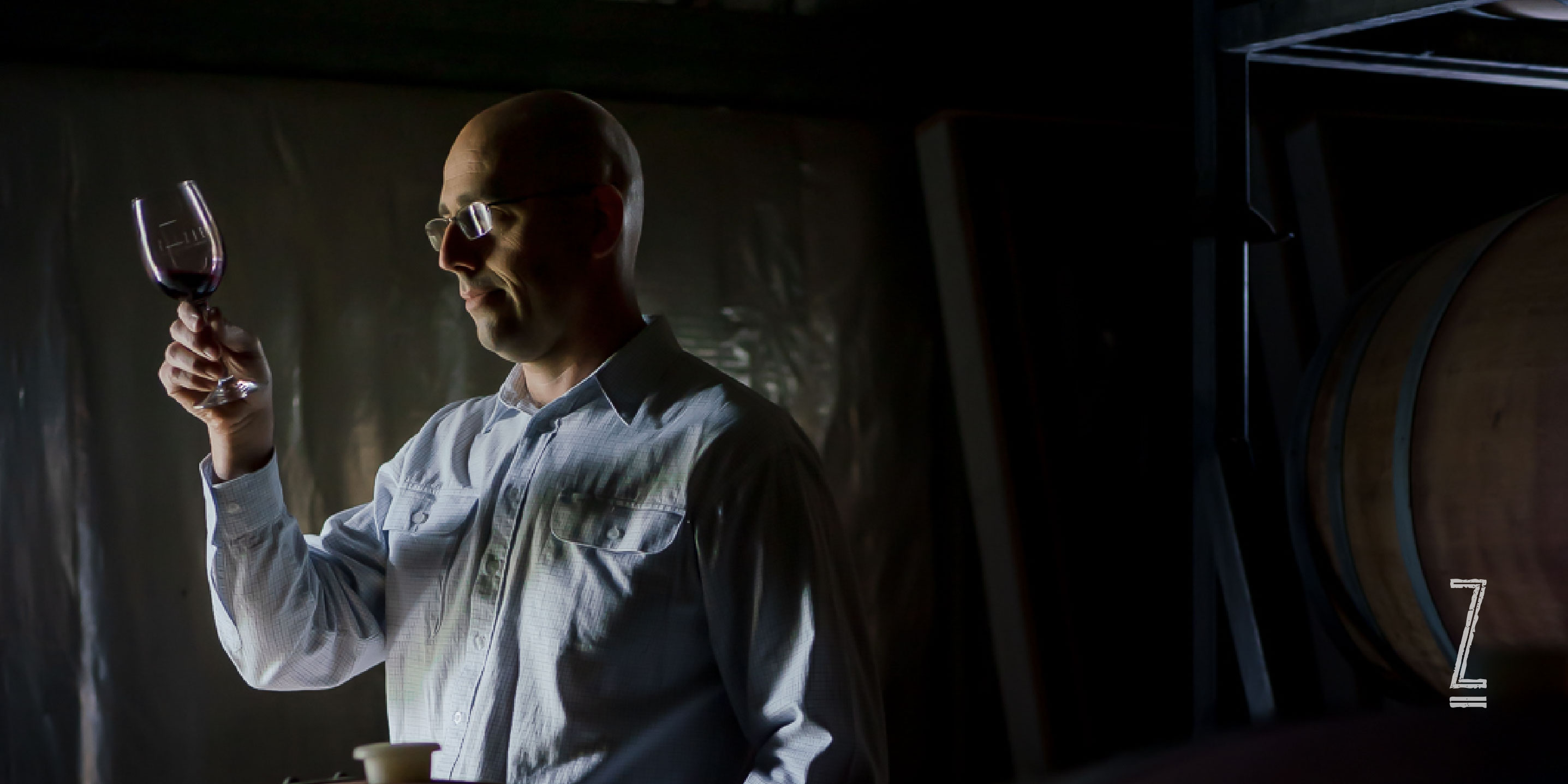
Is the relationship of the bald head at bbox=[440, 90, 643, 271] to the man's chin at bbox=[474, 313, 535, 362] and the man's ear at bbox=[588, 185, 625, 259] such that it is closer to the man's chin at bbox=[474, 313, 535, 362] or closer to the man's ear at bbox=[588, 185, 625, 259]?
the man's ear at bbox=[588, 185, 625, 259]

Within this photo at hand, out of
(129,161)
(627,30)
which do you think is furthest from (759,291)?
(129,161)

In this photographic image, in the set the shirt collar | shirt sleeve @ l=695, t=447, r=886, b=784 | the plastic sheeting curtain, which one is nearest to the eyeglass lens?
the shirt collar

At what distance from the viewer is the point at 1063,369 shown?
10.6ft

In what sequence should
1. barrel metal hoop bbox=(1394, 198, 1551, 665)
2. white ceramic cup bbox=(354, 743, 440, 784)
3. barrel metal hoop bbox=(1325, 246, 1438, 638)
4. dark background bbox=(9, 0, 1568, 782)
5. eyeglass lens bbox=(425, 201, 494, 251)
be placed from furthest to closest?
1. dark background bbox=(9, 0, 1568, 782)
2. barrel metal hoop bbox=(1325, 246, 1438, 638)
3. barrel metal hoop bbox=(1394, 198, 1551, 665)
4. eyeglass lens bbox=(425, 201, 494, 251)
5. white ceramic cup bbox=(354, 743, 440, 784)

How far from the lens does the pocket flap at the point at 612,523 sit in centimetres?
168

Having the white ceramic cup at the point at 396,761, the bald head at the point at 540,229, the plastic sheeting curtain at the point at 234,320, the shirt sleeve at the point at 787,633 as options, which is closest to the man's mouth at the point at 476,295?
the bald head at the point at 540,229

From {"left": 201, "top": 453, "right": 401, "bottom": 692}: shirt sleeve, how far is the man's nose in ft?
1.22

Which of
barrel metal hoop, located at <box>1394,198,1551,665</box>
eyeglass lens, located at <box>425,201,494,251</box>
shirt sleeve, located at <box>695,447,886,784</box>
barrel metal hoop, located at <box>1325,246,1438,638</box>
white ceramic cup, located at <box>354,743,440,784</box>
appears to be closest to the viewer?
white ceramic cup, located at <box>354,743,440,784</box>

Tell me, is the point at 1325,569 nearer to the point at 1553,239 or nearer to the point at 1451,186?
the point at 1553,239

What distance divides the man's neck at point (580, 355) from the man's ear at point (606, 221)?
108 mm

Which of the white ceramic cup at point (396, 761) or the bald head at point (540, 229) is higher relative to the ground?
the bald head at point (540, 229)

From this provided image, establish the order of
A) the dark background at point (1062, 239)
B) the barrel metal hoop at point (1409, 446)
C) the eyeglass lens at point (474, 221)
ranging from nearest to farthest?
the eyeglass lens at point (474, 221) → the barrel metal hoop at point (1409, 446) → the dark background at point (1062, 239)

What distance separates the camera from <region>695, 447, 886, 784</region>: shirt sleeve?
1.57 m

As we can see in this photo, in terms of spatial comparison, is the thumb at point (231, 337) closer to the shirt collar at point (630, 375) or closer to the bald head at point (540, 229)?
the bald head at point (540, 229)
